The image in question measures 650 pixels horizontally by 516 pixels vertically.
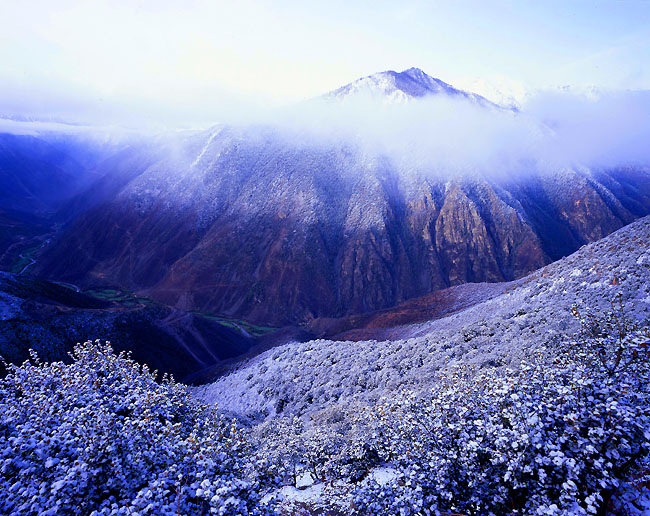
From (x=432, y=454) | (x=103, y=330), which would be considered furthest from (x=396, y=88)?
(x=432, y=454)

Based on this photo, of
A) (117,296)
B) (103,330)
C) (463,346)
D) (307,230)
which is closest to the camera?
(463,346)

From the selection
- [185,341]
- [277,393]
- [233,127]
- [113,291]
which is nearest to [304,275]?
[185,341]

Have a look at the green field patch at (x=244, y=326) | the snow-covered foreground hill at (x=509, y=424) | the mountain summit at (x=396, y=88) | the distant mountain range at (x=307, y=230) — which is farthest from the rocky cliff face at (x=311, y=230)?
the snow-covered foreground hill at (x=509, y=424)

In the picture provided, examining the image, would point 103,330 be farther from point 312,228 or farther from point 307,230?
point 312,228

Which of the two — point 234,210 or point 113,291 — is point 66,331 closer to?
point 113,291

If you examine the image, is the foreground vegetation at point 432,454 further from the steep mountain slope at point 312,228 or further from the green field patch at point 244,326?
the steep mountain slope at point 312,228

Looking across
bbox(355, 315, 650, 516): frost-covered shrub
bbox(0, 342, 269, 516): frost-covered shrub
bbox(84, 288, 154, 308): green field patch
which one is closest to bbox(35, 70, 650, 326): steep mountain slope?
bbox(84, 288, 154, 308): green field patch
